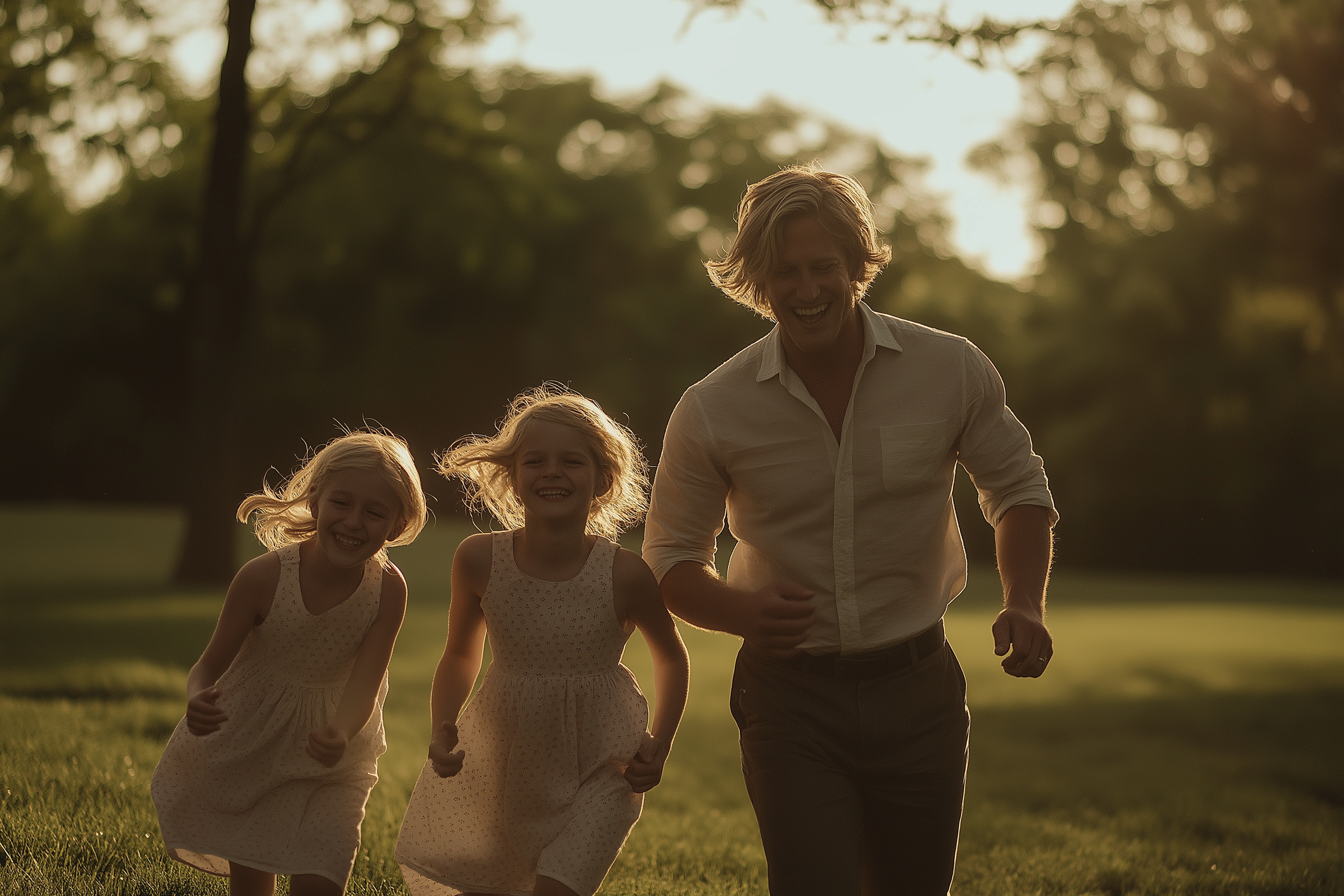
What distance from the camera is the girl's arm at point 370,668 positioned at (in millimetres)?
3629

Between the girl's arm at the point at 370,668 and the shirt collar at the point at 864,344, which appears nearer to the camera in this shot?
the shirt collar at the point at 864,344

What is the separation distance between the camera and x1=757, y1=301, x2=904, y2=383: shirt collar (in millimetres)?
3441

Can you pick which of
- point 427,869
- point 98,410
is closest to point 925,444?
point 427,869

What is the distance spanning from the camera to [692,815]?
6.57 metres

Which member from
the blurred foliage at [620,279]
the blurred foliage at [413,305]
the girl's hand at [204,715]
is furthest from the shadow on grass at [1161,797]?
the blurred foliage at [413,305]

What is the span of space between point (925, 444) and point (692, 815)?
372cm

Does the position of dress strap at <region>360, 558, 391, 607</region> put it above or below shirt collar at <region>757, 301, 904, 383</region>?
below

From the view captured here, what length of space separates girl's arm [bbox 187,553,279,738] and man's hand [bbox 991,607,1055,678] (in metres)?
1.93

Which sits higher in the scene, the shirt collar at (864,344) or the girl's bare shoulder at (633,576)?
the shirt collar at (864,344)

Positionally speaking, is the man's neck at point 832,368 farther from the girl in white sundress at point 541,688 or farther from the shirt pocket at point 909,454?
the girl in white sundress at point 541,688

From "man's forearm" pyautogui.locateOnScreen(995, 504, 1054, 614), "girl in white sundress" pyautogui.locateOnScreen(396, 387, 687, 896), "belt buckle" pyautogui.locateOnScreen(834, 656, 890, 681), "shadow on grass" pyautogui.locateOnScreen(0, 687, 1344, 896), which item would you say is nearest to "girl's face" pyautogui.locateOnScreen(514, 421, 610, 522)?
"girl in white sundress" pyautogui.locateOnScreen(396, 387, 687, 896)

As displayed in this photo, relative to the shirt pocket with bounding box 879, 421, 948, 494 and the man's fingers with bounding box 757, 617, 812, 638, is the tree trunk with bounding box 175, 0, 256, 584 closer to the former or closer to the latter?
the shirt pocket with bounding box 879, 421, 948, 494

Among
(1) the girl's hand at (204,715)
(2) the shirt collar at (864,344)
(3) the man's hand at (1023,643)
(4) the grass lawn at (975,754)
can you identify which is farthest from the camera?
(4) the grass lawn at (975,754)

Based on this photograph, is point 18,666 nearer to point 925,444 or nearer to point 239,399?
point 239,399
